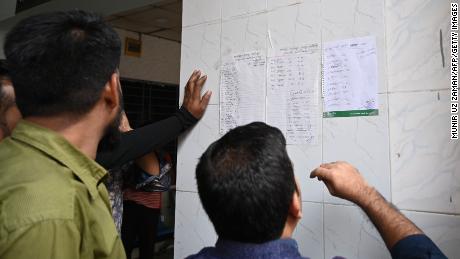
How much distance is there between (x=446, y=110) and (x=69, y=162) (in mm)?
1063

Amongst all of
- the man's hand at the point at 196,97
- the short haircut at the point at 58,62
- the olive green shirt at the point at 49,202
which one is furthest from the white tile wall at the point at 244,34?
the olive green shirt at the point at 49,202

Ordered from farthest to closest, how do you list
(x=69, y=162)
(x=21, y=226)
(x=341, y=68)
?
(x=341, y=68)
(x=69, y=162)
(x=21, y=226)

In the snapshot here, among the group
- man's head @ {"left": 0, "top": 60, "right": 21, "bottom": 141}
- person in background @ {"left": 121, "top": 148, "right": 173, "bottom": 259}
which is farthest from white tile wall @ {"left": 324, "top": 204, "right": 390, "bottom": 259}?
man's head @ {"left": 0, "top": 60, "right": 21, "bottom": 141}

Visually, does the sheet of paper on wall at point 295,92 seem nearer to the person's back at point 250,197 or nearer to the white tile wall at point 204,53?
the white tile wall at point 204,53

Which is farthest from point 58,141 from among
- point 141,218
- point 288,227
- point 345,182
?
point 141,218

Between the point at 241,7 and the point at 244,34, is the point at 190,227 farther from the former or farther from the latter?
the point at 241,7

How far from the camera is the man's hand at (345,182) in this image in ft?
3.33

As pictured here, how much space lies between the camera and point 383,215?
0.95 meters

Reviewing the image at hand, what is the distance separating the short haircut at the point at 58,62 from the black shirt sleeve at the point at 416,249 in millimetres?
823

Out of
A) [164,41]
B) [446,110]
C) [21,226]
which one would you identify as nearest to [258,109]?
[446,110]

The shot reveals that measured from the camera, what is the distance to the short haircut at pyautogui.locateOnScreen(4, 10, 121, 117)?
806 millimetres

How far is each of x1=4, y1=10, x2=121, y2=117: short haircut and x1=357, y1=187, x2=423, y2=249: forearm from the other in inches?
29.9

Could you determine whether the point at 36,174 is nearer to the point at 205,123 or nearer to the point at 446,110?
the point at 205,123

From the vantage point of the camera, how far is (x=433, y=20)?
1135 millimetres
